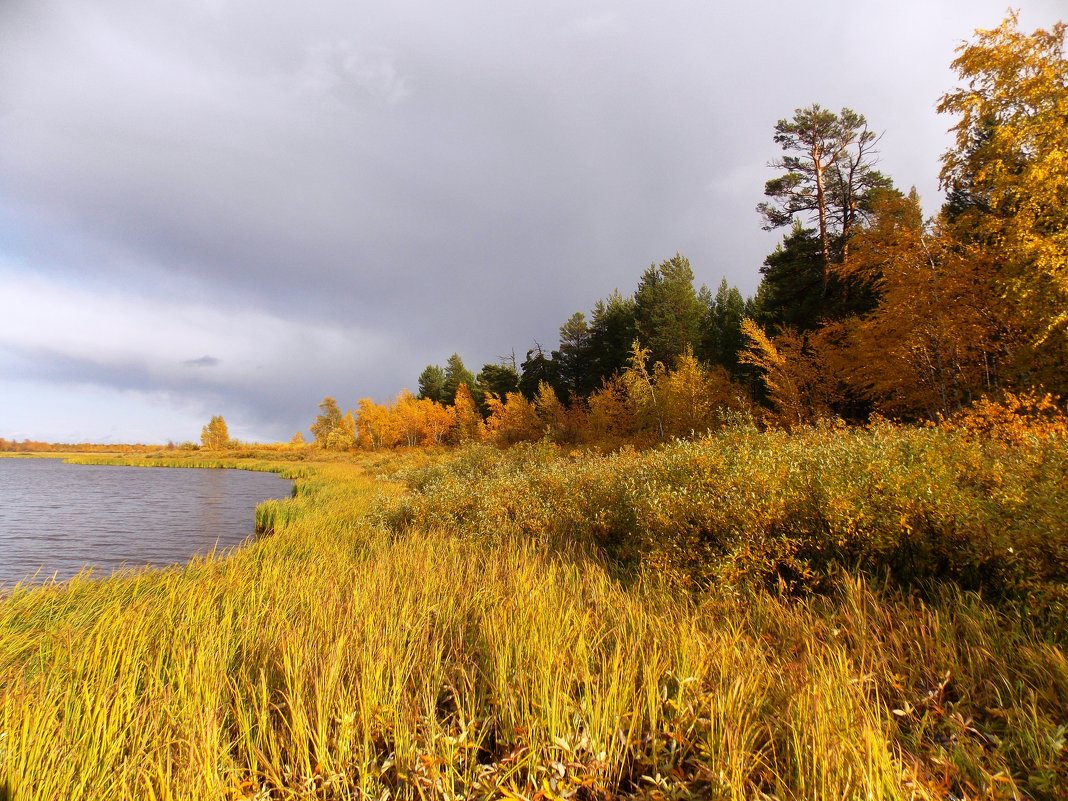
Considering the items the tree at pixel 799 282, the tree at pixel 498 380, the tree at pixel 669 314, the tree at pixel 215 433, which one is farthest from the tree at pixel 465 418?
the tree at pixel 215 433

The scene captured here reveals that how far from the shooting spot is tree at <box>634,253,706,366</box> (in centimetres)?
3597

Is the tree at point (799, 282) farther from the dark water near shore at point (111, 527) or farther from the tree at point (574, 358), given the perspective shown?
the dark water near shore at point (111, 527)

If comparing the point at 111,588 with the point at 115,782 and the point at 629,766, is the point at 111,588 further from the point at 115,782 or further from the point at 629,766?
the point at 629,766

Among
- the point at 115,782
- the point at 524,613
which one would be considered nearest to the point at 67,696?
the point at 115,782

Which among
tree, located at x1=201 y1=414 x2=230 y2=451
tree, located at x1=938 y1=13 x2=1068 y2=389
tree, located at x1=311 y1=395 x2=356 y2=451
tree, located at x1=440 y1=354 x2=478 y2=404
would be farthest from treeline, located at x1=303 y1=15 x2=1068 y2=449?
tree, located at x1=201 y1=414 x2=230 y2=451

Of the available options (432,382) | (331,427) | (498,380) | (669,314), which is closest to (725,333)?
(669,314)

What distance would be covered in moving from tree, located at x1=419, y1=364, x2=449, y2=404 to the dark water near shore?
176ft

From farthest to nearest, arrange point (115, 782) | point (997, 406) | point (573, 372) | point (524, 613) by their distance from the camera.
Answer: point (573, 372) < point (997, 406) < point (524, 613) < point (115, 782)

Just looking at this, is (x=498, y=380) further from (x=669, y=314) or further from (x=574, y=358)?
(x=669, y=314)

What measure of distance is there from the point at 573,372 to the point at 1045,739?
49472mm

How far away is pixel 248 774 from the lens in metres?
2.63

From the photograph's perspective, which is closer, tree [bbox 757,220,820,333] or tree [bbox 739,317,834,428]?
tree [bbox 739,317,834,428]

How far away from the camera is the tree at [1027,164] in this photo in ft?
→ 35.8

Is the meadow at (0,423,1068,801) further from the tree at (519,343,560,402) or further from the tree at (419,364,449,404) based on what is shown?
the tree at (419,364,449,404)
